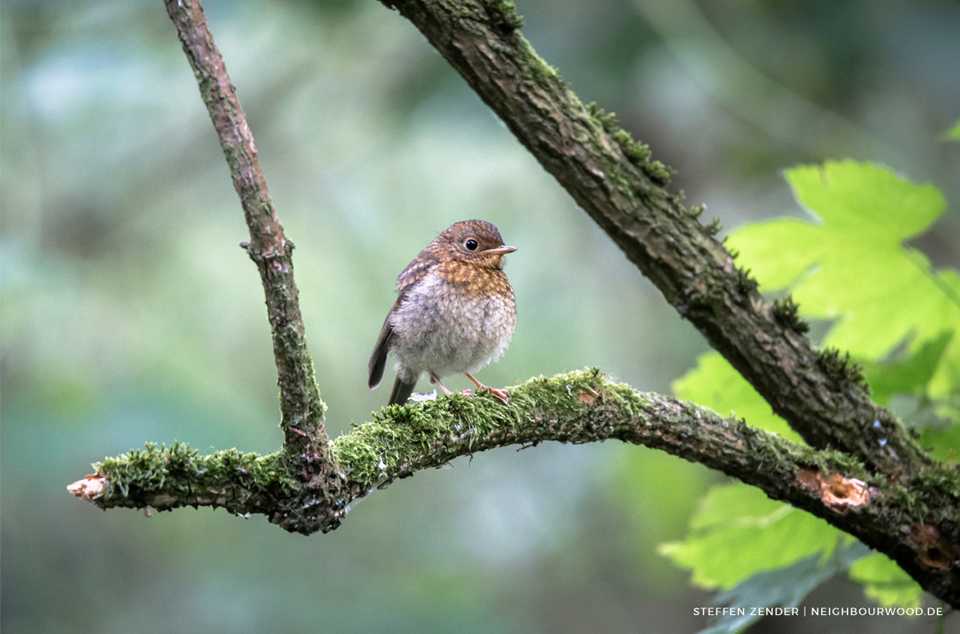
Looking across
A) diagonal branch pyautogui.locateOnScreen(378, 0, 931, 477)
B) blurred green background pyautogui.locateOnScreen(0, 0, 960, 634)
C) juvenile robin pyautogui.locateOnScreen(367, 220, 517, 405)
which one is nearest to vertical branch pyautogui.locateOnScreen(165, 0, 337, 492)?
diagonal branch pyautogui.locateOnScreen(378, 0, 931, 477)

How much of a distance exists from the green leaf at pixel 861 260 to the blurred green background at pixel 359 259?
2.48 m

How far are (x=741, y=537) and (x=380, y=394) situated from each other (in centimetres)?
412

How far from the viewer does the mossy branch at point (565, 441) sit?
5.03 feet

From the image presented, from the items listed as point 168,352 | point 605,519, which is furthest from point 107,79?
point 605,519

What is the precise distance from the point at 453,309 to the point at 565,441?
3.84ft

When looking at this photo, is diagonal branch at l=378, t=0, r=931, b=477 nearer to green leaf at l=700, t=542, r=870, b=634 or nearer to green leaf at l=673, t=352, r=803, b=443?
green leaf at l=673, t=352, r=803, b=443

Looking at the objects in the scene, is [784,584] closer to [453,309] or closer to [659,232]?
[659,232]

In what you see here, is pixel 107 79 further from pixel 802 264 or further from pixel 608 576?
pixel 608 576

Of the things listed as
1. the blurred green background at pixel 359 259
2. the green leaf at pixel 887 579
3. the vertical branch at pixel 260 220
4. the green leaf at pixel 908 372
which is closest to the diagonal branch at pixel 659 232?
the green leaf at pixel 908 372

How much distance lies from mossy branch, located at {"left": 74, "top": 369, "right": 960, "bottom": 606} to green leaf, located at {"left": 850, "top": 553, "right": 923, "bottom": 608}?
20 cm

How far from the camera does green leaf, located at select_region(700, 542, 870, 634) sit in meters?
2.71

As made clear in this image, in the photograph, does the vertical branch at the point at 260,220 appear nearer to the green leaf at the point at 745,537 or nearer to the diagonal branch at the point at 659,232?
the diagonal branch at the point at 659,232

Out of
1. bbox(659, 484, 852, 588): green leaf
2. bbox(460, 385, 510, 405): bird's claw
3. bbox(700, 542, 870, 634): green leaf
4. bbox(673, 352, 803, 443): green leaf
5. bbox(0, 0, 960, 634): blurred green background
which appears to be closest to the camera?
bbox(460, 385, 510, 405): bird's claw

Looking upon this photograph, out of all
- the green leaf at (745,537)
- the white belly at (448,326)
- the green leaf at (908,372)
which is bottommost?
the green leaf at (745,537)
